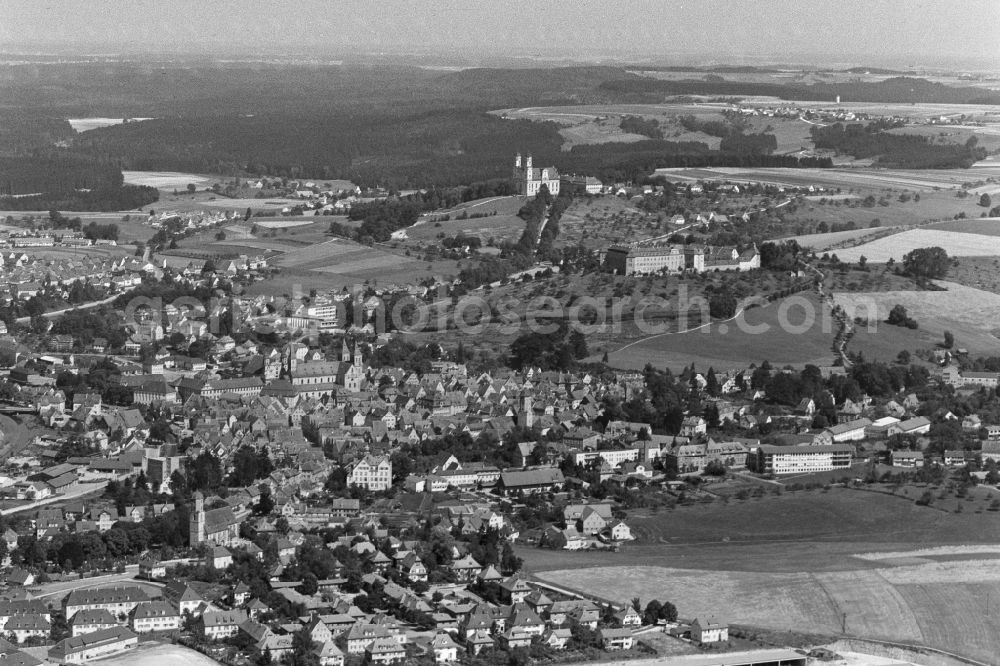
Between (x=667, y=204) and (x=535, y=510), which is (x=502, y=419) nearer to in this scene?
(x=535, y=510)

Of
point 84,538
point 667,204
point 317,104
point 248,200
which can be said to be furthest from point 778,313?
point 317,104

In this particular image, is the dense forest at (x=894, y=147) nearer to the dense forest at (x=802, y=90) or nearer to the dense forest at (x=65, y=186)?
the dense forest at (x=802, y=90)

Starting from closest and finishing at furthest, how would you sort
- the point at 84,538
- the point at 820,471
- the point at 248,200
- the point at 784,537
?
the point at 84,538 < the point at 784,537 < the point at 820,471 < the point at 248,200

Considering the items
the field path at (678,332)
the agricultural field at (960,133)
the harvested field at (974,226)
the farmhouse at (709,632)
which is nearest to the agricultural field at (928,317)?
the field path at (678,332)

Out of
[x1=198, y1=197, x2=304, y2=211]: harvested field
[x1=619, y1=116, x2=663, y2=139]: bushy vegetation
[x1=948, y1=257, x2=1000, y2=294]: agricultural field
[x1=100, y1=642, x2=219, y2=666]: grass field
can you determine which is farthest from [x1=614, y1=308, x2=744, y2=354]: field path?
[x1=619, y1=116, x2=663, y2=139]: bushy vegetation

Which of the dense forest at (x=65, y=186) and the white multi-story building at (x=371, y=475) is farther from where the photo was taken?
the dense forest at (x=65, y=186)

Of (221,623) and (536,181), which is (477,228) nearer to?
(536,181)

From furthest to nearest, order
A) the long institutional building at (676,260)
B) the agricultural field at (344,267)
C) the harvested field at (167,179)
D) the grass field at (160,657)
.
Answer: the harvested field at (167,179) → the agricultural field at (344,267) → the long institutional building at (676,260) → the grass field at (160,657)
